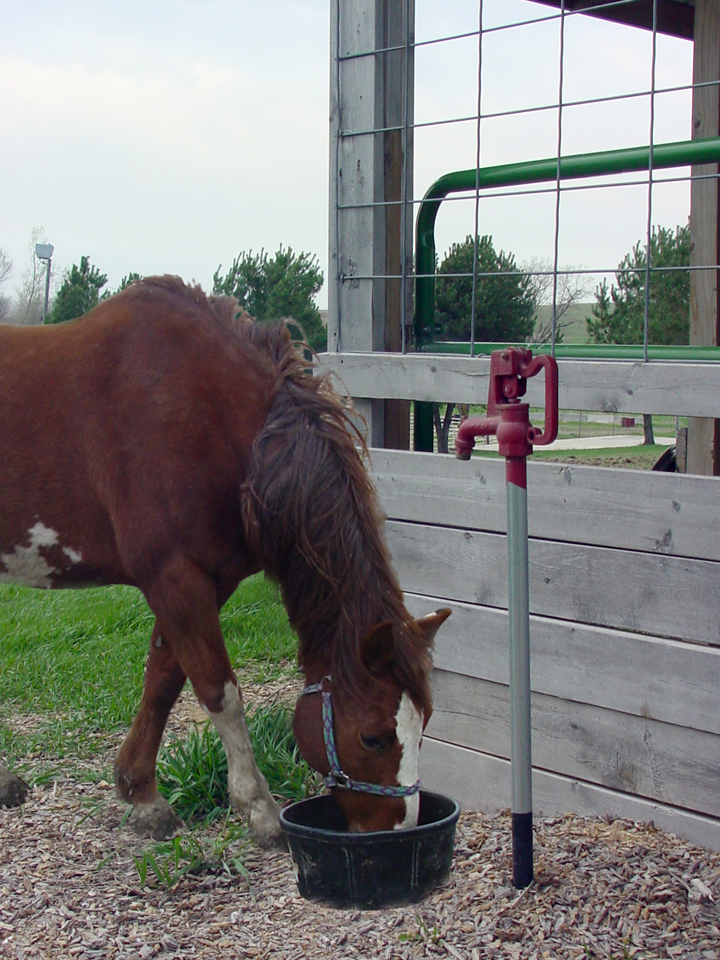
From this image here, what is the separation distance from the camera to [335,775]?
2332mm

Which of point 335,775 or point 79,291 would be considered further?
point 79,291

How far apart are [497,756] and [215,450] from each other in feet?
4.50

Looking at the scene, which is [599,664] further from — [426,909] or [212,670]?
[212,670]

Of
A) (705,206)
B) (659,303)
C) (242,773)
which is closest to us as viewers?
(242,773)

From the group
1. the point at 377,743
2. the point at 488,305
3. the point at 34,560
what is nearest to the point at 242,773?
the point at 377,743

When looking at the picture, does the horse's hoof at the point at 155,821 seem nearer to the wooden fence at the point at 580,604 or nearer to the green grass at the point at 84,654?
the green grass at the point at 84,654

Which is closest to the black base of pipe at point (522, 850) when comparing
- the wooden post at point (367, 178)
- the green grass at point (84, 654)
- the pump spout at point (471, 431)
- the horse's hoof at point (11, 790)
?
the pump spout at point (471, 431)

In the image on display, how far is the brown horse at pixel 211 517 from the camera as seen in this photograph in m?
2.35

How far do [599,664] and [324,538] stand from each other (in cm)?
93

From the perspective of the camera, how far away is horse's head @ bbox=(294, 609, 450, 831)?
2.24 metres

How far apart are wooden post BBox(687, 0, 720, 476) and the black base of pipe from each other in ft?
7.45

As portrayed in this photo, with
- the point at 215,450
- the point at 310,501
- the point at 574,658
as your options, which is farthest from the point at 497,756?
the point at 215,450

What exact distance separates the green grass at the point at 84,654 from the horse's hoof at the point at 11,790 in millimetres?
360

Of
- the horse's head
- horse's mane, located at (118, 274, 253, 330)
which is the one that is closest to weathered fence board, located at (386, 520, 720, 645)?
the horse's head
